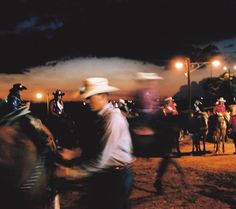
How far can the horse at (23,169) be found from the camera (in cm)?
388

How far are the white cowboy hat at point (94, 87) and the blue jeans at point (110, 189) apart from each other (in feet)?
2.57

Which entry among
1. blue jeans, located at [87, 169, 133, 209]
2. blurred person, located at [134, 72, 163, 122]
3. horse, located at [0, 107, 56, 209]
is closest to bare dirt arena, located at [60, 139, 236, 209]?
blurred person, located at [134, 72, 163, 122]

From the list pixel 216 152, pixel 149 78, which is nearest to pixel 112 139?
pixel 149 78

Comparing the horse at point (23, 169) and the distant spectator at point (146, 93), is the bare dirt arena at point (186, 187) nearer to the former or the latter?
the distant spectator at point (146, 93)

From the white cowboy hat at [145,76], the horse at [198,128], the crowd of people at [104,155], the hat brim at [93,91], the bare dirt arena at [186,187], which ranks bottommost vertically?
the bare dirt arena at [186,187]

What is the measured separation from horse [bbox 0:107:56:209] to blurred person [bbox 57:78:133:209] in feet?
1.51

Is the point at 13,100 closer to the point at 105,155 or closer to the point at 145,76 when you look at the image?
the point at 145,76

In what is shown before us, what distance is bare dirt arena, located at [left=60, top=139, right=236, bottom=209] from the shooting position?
7125mm

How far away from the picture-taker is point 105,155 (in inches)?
139

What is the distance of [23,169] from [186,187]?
5269mm

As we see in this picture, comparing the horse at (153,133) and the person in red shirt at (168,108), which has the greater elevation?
the person in red shirt at (168,108)

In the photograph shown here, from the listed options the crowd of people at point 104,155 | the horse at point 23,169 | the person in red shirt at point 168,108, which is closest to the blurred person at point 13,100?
the horse at point 23,169

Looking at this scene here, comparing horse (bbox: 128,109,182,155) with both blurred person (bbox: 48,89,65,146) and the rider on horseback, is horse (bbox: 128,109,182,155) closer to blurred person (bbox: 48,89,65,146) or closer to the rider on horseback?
the rider on horseback

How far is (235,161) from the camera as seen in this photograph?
12297 mm
